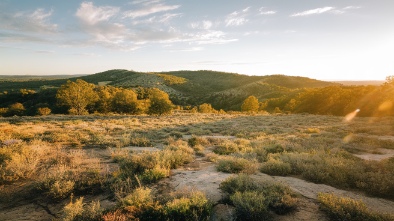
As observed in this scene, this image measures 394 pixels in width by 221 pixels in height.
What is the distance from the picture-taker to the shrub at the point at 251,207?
420 centimetres

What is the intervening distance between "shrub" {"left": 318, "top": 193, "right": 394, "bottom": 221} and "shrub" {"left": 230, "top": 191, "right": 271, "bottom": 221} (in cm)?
130

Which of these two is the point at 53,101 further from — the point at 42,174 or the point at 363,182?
the point at 363,182

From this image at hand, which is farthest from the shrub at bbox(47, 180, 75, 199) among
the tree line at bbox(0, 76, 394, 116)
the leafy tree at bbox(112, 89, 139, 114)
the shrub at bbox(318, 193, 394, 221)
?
the leafy tree at bbox(112, 89, 139, 114)

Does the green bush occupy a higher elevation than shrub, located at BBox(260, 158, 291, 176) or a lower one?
higher

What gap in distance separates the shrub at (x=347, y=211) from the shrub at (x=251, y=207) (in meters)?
1.30

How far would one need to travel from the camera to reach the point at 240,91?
398ft

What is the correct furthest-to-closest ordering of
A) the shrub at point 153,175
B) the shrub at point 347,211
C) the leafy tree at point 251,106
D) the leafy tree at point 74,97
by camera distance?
the leafy tree at point 251,106
the leafy tree at point 74,97
the shrub at point 153,175
the shrub at point 347,211

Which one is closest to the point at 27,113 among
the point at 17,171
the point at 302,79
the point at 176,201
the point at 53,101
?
the point at 53,101

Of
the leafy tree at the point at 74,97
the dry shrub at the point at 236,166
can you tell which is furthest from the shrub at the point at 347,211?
the leafy tree at the point at 74,97

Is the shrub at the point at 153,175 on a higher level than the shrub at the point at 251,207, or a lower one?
lower

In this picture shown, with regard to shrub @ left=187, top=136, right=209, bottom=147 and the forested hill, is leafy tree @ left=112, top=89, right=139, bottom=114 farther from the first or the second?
the forested hill

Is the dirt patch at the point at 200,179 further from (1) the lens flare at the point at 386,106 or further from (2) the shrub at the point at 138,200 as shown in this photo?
(1) the lens flare at the point at 386,106

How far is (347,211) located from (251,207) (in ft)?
6.44

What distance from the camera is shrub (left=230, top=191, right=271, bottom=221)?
4203 millimetres
